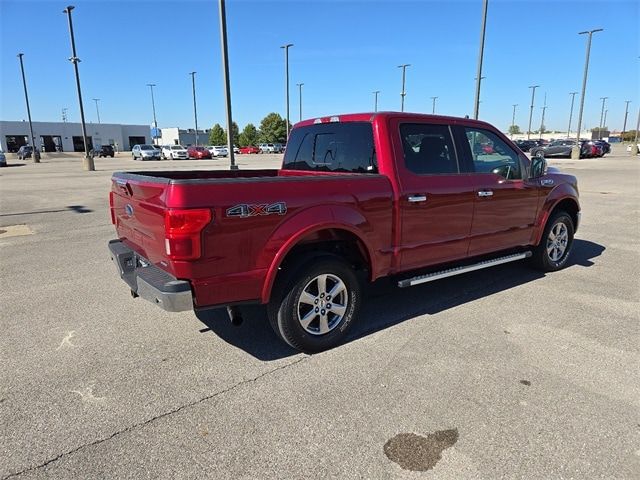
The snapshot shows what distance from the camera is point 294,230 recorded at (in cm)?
341

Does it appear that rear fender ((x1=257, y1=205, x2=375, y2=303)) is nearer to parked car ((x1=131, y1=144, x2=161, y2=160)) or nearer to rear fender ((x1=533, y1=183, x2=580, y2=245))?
rear fender ((x1=533, y1=183, x2=580, y2=245))

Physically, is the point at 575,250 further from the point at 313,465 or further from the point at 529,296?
the point at 313,465

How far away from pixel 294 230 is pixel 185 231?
2.65ft

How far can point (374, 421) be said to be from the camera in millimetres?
2852

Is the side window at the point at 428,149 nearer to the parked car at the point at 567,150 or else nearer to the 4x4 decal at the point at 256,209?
the 4x4 decal at the point at 256,209

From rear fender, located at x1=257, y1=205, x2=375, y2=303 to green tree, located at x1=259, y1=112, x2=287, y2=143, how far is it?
85.7 metres

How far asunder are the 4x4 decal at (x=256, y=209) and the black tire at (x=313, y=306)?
1.68 feet

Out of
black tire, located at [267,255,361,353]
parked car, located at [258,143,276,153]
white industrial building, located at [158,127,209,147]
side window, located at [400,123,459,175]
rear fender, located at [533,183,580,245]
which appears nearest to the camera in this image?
black tire, located at [267,255,361,353]

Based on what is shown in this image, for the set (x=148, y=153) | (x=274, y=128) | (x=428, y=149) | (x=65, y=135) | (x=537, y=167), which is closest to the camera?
(x=428, y=149)

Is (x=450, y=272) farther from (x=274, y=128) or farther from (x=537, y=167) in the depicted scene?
(x=274, y=128)

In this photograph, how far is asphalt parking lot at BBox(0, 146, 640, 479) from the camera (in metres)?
2.51

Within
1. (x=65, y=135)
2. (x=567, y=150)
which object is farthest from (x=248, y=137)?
(x=567, y=150)

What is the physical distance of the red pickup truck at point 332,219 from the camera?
312cm

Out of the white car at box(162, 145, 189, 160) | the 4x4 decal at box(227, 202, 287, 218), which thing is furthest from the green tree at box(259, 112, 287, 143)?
the 4x4 decal at box(227, 202, 287, 218)
